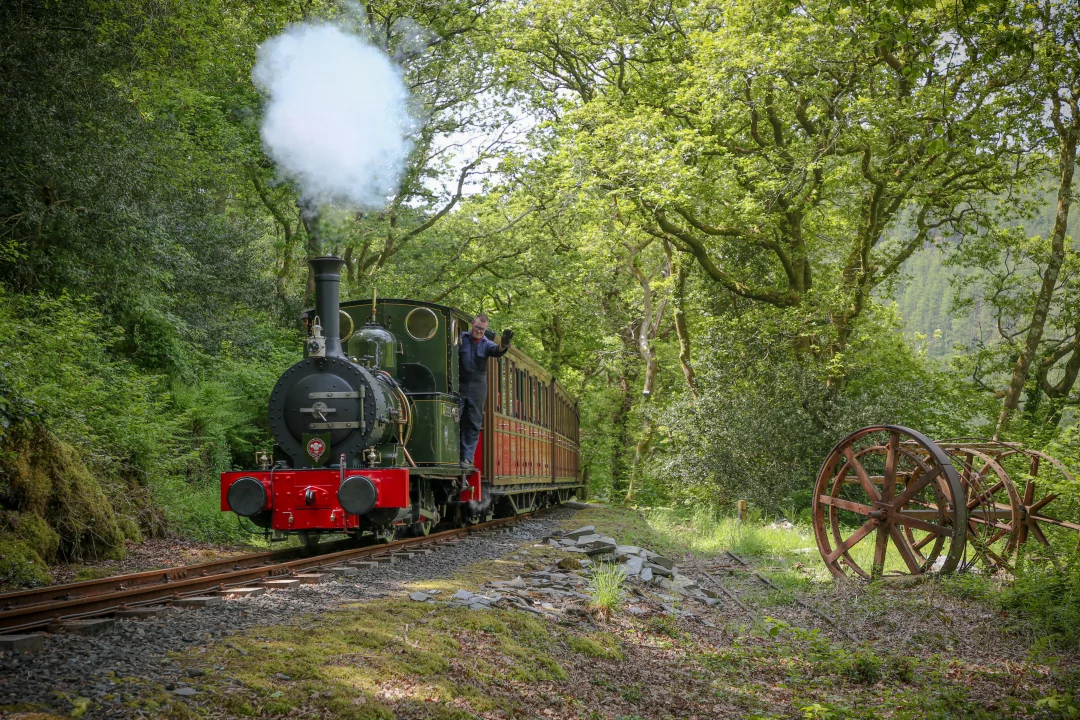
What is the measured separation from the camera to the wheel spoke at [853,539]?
9.39 metres

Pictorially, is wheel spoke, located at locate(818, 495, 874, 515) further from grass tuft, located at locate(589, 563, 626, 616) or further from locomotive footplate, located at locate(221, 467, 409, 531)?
locomotive footplate, located at locate(221, 467, 409, 531)

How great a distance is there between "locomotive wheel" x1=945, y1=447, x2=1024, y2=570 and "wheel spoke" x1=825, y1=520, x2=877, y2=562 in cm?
99

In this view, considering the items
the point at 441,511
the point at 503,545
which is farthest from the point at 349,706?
the point at 441,511

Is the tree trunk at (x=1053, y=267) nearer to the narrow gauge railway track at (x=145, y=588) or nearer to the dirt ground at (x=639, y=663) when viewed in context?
the dirt ground at (x=639, y=663)

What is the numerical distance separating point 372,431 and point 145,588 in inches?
125

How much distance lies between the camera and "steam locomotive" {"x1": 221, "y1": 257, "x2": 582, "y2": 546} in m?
8.92

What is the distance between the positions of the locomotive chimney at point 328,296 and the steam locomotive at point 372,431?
0.04 ft

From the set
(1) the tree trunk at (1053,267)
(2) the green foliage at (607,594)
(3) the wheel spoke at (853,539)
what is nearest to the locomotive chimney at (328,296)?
(2) the green foliage at (607,594)

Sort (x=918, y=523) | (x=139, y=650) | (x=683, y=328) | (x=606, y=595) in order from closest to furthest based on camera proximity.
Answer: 1. (x=139, y=650)
2. (x=606, y=595)
3. (x=918, y=523)
4. (x=683, y=328)

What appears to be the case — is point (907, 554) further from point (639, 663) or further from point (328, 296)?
point (328, 296)

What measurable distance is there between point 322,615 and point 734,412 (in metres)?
15.2

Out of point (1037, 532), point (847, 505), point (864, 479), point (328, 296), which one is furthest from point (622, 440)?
point (328, 296)

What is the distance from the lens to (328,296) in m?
9.26

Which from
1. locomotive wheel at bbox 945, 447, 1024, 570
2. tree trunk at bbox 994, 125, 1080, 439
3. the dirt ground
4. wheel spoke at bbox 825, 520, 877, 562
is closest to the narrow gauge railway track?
the dirt ground
